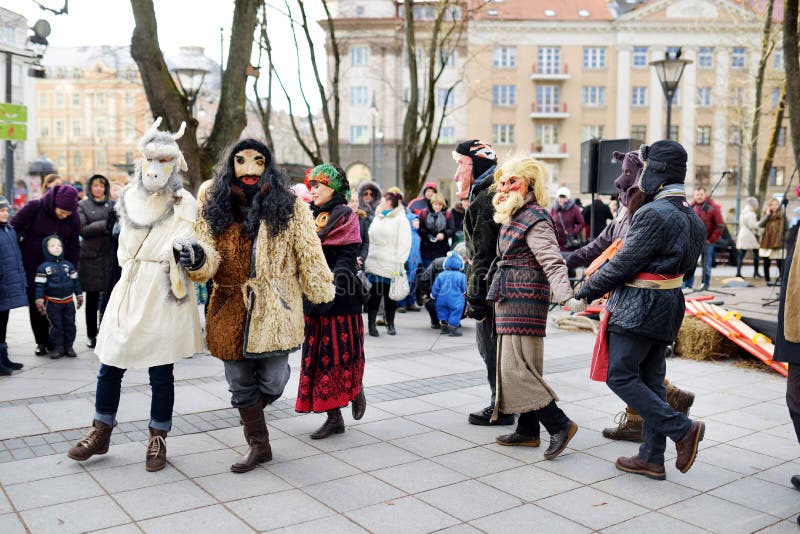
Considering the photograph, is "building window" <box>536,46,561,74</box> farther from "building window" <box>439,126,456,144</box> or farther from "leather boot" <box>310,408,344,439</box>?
"leather boot" <box>310,408,344,439</box>

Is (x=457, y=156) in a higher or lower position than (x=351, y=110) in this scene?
lower

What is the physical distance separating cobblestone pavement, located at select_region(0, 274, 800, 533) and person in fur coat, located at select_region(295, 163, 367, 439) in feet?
0.96

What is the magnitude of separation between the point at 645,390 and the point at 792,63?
380 inches

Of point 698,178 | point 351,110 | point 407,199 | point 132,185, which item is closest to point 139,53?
point 132,185

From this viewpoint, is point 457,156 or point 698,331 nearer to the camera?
point 457,156

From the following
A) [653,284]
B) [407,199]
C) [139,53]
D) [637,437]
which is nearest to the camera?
[653,284]

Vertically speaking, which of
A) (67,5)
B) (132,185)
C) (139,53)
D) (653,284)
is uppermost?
(67,5)

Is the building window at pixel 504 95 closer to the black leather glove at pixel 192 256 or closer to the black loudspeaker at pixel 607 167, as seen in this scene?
the black loudspeaker at pixel 607 167

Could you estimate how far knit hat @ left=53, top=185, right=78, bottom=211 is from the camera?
8164mm

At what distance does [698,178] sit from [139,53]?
54324 millimetres

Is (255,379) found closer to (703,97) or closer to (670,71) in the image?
(670,71)

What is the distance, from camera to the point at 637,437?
5.36 m

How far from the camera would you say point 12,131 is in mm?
10109

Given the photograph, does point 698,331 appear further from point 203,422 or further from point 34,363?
point 34,363
